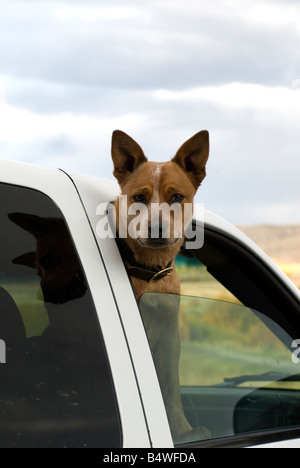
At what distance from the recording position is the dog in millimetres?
2531

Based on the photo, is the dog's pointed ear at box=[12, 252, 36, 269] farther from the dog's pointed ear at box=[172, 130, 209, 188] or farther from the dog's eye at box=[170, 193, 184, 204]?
the dog's pointed ear at box=[172, 130, 209, 188]

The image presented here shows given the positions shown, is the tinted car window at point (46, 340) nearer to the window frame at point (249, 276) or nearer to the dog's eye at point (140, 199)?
the dog's eye at point (140, 199)

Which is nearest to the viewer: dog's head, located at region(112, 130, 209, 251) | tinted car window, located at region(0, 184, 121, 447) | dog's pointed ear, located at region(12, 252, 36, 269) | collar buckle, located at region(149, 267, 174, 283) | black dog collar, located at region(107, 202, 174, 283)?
tinted car window, located at region(0, 184, 121, 447)

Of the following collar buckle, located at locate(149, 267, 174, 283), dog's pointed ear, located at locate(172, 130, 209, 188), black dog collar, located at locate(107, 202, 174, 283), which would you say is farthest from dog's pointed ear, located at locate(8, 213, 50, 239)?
dog's pointed ear, located at locate(172, 130, 209, 188)

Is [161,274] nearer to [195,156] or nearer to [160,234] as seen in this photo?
[160,234]

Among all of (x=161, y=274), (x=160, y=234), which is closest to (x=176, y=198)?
(x=160, y=234)

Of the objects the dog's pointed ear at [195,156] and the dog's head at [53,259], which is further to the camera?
the dog's pointed ear at [195,156]

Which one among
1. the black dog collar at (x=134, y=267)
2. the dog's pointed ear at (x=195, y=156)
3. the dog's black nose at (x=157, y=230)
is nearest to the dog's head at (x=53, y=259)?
the black dog collar at (x=134, y=267)

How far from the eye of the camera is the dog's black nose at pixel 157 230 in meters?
2.75

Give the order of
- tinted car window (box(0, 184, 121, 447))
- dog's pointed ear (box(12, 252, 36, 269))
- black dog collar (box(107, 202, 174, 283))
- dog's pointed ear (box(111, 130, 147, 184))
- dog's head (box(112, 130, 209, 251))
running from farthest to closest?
dog's pointed ear (box(111, 130, 147, 184)), dog's head (box(112, 130, 209, 251)), black dog collar (box(107, 202, 174, 283)), dog's pointed ear (box(12, 252, 36, 269)), tinted car window (box(0, 184, 121, 447))

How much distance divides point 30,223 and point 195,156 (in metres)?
0.93

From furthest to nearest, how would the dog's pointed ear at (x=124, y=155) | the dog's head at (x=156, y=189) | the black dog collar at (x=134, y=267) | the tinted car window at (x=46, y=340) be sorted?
the dog's pointed ear at (x=124, y=155) < the dog's head at (x=156, y=189) < the black dog collar at (x=134, y=267) < the tinted car window at (x=46, y=340)

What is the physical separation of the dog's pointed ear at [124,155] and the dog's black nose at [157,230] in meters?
0.27
